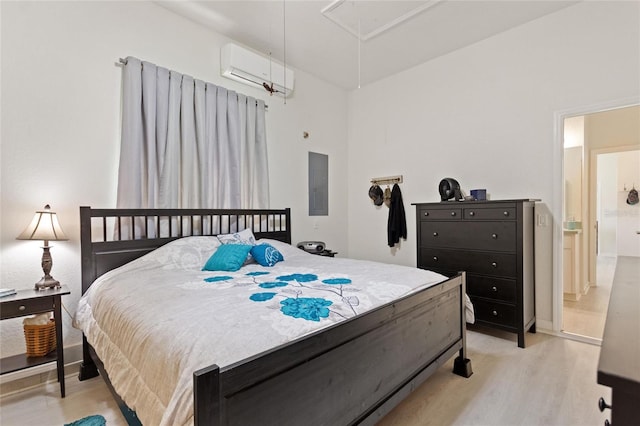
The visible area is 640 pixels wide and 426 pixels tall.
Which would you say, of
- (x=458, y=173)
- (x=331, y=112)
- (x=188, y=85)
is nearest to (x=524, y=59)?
(x=458, y=173)

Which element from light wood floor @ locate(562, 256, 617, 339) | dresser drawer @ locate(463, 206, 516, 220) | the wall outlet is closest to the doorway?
light wood floor @ locate(562, 256, 617, 339)

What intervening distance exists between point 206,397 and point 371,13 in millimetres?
3249

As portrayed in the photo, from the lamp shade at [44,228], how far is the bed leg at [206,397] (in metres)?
1.93

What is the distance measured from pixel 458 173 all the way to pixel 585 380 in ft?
7.13

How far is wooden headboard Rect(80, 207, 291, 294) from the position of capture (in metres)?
2.33

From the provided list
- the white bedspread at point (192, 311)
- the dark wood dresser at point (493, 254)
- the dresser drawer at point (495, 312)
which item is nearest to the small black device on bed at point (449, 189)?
the dark wood dresser at point (493, 254)

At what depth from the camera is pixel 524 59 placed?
124 inches

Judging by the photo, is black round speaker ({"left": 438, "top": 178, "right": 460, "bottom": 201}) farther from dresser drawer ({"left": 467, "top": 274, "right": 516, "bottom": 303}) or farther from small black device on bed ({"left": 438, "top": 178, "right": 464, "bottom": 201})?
dresser drawer ({"left": 467, "top": 274, "right": 516, "bottom": 303})

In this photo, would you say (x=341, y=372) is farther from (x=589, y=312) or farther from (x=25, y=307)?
(x=589, y=312)

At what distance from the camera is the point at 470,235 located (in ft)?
9.91

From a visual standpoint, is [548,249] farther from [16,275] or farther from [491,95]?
[16,275]

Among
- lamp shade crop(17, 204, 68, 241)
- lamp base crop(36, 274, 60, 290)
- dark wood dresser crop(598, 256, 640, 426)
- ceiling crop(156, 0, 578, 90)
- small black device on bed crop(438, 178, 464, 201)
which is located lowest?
lamp base crop(36, 274, 60, 290)

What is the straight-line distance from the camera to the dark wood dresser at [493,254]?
2.74 metres

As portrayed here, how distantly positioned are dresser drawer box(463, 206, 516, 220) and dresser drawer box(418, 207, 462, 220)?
8cm
